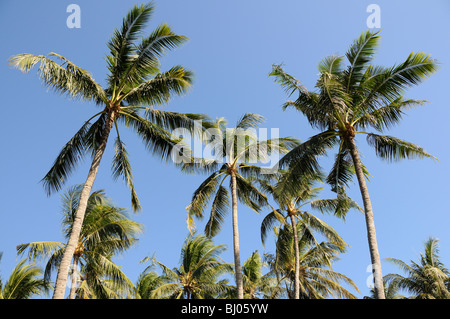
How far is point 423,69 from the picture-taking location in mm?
10555

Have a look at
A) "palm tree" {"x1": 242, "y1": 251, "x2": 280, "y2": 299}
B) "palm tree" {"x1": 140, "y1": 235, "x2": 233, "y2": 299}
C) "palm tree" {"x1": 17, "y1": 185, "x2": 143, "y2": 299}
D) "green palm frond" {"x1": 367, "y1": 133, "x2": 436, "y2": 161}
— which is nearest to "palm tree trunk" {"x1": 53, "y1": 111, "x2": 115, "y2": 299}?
"palm tree" {"x1": 17, "y1": 185, "x2": 143, "y2": 299}

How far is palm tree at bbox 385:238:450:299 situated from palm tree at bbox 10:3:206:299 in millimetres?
18865

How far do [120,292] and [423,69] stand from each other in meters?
14.4

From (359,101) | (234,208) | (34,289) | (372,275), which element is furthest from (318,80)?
(34,289)

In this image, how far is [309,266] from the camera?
23.0 metres

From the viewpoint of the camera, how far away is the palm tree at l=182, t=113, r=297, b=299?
53.6 ft

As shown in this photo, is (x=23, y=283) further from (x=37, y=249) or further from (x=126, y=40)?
(x=126, y=40)

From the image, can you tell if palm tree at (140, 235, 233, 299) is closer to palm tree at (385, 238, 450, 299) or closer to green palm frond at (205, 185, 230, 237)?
green palm frond at (205, 185, 230, 237)

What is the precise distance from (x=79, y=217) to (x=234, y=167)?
27.6 feet

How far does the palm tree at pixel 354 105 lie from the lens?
10.9 meters

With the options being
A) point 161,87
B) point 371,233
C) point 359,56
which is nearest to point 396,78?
point 359,56

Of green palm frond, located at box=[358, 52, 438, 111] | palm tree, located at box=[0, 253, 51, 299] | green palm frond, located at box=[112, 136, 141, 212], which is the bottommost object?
palm tree, located at box=[0, 253, 51, 299]
